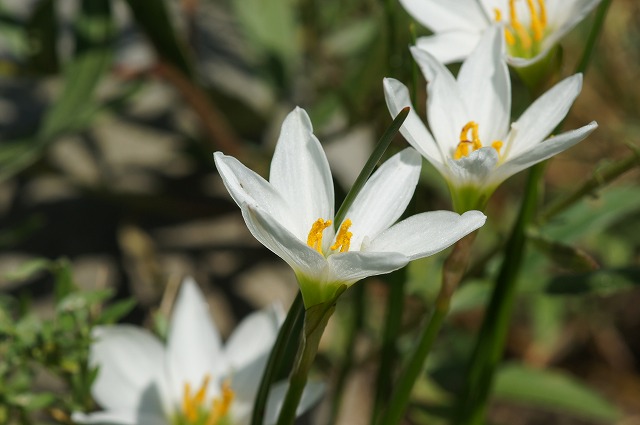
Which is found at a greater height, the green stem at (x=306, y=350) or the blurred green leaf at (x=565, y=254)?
the green stem at (x=306, y=350)

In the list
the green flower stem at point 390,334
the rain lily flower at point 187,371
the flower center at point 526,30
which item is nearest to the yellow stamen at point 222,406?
the rain lily flower at point 187,371

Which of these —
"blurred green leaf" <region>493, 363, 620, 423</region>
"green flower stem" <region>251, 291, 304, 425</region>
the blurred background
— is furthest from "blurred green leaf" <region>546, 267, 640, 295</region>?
"blurred green leaf" <region>493, 363, 620, 423</region>

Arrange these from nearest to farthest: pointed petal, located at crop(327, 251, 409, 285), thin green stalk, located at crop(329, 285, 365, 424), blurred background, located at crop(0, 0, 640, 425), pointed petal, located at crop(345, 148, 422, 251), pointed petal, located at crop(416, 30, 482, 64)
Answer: pointed petal, located at crop(327, 251, 409, 285), pointed petal, located at crop(345, 148, 422, 251), pointed petal, located at crop(416, 30, 482, 64), thin green stalk, located at crop(329, 285, 365, 424), blurred background, located at crop(0, 0, 640, 425)

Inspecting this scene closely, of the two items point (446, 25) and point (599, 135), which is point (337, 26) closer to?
point (599, 135)

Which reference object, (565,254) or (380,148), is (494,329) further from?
(380,148)

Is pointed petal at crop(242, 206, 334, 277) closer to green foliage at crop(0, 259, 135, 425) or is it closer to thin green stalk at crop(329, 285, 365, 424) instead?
green foliage at crop(0, 259, 135, 425)

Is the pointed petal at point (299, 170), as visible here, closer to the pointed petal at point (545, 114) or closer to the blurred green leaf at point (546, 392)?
the pointed petal at point (545, 114)
